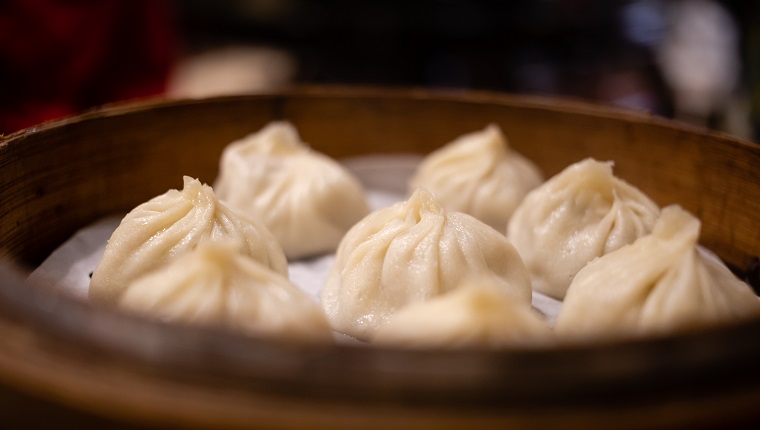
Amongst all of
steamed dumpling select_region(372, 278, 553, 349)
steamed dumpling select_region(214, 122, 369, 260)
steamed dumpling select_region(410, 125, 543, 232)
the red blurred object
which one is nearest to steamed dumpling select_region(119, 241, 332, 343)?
steamed dumpling select_region(372, 278, 553, 349)

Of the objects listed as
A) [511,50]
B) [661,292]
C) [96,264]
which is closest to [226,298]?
[96,264]

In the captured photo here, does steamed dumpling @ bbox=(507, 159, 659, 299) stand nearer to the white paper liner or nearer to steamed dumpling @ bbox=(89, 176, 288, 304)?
the white paper liner

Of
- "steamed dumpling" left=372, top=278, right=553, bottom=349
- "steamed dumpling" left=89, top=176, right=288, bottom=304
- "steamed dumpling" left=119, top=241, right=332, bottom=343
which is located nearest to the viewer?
"steamed dumpling" left=372, top=278, right=553, bottom=349

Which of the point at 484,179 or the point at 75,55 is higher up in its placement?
the point at 75,55

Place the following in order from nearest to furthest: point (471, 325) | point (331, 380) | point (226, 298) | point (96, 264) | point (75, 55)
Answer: point (331, 380) < point (471, 325) < point (226, 298) < point (96, 264) < point (75, 55)

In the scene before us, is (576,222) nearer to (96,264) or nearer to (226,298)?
(226,298)

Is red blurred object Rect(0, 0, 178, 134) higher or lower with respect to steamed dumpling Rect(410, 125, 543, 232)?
higher

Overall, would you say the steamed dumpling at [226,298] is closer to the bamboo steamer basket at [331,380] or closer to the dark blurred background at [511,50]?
the bamboo steamer basket at [331,380]
